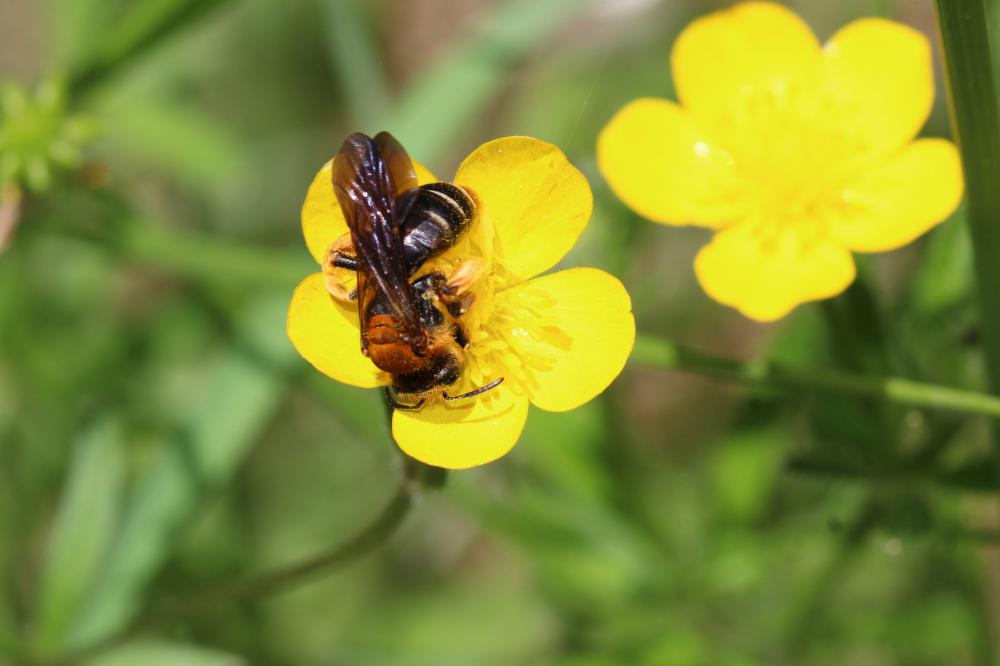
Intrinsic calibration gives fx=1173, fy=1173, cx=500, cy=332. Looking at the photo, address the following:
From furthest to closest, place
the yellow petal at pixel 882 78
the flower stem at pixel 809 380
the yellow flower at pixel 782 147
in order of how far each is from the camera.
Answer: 1. the yellow petal at pixel 882 78
2. the yellow flower at pixel 782 147
3. the flower stem at pixel 809 380

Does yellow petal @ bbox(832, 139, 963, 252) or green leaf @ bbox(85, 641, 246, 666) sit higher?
yellow petal @ bbox(832, 139, 963, 252)

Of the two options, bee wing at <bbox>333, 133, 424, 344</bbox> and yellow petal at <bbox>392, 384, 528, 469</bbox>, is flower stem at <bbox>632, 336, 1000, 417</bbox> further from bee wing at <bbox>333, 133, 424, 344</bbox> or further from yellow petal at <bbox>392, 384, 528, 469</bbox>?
bee wing at <bbox>333, 133, 424, 344</bbox>

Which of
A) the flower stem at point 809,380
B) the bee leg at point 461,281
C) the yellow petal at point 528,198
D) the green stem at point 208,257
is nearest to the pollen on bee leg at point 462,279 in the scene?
the bee leg at point 461,281

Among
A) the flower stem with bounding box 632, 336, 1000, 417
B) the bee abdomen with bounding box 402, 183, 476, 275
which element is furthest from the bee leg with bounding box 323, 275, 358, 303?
the flower stem with bounding box 632, 336, 1000, 417

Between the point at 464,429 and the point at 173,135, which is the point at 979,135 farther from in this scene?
the point at 173,135

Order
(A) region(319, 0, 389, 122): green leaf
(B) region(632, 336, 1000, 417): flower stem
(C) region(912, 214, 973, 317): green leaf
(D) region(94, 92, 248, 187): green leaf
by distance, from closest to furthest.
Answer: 1. (B) region(632, 336, 1000, 417): flower stem
2. (C) region(912, 214, 973, 317): green leaf
3. (A) region(319, 0, 389, 122): green leaf
4. (D) region(94, 92, 248, 187): green leaf

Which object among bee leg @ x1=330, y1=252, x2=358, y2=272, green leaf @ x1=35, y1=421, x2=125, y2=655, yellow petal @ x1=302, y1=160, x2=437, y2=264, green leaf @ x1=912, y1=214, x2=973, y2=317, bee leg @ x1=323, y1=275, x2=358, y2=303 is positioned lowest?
green leaf @ x1=912, y1=214, x2=973, y2=317

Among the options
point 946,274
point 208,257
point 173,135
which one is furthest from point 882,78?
point 173,135

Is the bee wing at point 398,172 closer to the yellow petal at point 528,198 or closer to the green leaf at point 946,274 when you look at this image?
the yellow petal at point 528,198
